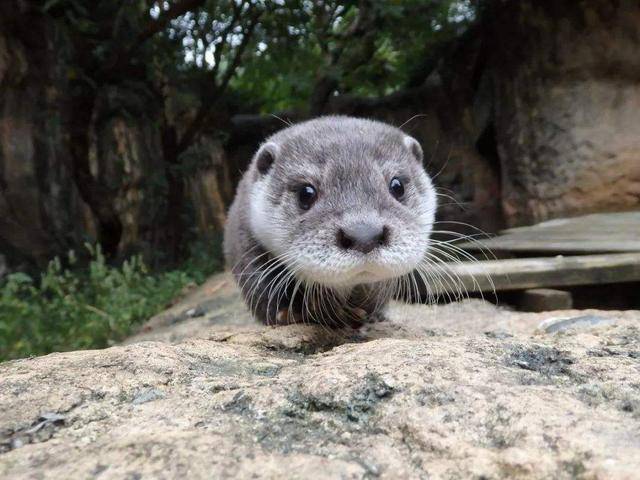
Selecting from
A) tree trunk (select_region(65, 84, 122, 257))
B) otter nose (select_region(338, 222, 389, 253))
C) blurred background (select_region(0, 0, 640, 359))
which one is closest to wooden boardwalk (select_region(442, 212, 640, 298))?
blurred background (select_region(0, 0, 640, 359))

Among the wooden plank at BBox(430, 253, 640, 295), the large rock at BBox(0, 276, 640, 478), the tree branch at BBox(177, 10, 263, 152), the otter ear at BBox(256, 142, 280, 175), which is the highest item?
the tree branch at BBox(177, 10, 263, 152)

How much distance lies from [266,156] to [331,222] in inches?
32.4

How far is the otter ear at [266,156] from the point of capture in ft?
9.97

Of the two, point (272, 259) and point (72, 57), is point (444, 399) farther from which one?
point (72, 57)

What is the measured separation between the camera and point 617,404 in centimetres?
137

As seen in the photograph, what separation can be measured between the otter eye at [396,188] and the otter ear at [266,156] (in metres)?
0.61

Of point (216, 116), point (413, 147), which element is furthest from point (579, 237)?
point (216, 116)

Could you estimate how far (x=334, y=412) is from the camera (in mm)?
1354

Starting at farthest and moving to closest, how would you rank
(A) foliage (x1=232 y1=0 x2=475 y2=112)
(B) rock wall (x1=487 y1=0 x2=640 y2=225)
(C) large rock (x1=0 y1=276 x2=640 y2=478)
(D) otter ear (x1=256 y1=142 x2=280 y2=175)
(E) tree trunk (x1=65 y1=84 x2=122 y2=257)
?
(A) foliage (x1=232 y1=0 x2=475 y2=112) → (B) rock wall (x1=487 y1=0 x2=640 y2=225) → (E) tree trunk (x1=65 y1=84 x2=122 y2=257) → (D) otter ear (x1=256 y1=142 x2=280 y2=175) → (C) large rock (x1=0 y1=276 x2=640 y2=478)

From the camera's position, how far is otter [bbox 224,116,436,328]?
7.55ft

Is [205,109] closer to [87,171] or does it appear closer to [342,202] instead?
[87,171]

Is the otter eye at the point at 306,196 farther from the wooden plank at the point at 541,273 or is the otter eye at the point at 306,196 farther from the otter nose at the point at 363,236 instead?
the wooden plank at the point at 541,273

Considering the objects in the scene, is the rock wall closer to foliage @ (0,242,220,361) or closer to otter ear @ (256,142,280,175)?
foliage @ (0,242,220,361)

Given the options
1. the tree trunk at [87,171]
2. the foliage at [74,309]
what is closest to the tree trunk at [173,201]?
the tree trunk at [87,171]
